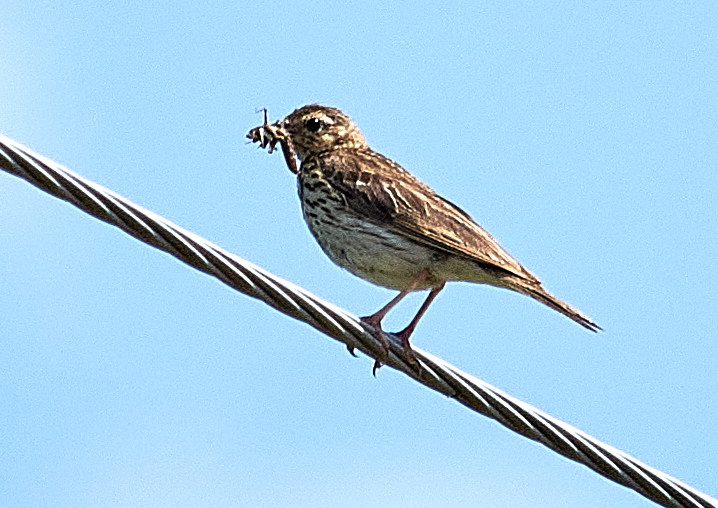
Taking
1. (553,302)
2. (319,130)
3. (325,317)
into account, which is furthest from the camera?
(319,130)

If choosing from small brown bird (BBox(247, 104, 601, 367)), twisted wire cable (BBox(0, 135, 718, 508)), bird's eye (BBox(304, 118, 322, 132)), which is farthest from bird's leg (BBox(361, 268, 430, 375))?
bird's eye (BBox(304, 118, 322, 132))

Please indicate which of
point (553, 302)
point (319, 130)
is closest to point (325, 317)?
point (553, 302)

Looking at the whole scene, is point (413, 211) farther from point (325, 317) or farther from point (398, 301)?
point (325, 317)

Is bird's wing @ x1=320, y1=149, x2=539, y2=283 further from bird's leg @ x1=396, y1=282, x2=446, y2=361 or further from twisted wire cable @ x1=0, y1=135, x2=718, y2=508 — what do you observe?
twisted wire cable @ x1=0, y1=135, x2=718, y2=508

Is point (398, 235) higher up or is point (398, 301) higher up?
point (398, 235)

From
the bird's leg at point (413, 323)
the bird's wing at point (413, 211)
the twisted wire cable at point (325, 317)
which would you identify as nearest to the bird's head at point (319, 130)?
the bird's wing at point (413, 211)

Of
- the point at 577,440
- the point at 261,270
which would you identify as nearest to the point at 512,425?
the point at 577,440
